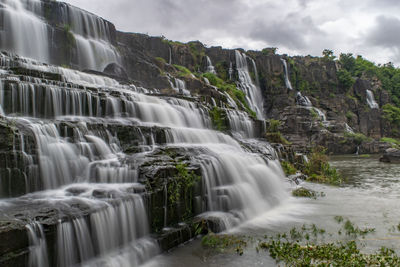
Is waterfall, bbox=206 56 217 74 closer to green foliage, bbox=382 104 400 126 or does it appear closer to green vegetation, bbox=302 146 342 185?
green vegetation, bbox=302 146 342 185

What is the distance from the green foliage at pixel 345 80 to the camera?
5228 centimetres

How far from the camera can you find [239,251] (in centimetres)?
582

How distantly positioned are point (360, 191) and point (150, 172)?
29.8ft

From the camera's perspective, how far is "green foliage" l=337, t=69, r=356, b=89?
52.3 m

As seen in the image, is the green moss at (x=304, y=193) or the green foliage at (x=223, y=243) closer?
the green foliage at (x=223, y=243)

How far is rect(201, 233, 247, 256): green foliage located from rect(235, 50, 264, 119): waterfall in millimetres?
34309

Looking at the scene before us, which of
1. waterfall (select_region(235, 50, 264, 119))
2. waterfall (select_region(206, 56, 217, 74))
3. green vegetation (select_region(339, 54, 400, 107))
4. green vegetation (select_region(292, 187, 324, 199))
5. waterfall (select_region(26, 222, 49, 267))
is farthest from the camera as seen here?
green vegetation (select_region(339, 54, 400, 107))

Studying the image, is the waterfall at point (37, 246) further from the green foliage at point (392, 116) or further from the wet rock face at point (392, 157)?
the green foliage at point (392, 116)

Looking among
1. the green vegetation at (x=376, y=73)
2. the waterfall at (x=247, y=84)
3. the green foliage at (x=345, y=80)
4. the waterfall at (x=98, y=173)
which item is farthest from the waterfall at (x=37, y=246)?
the green vegetation at (x=376, y=73)

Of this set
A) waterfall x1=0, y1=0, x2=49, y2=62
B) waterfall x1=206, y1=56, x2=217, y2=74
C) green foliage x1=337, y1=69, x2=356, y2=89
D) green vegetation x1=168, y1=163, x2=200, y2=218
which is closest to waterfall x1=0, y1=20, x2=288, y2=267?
green vegetation x1=168, y1=163, x2=200, y2=218

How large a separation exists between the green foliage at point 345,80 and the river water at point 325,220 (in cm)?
4460

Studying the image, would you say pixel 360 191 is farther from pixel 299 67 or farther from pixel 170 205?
pixel 299 67

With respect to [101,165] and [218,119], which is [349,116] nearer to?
[218,119]

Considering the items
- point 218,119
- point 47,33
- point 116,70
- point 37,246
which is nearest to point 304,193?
point 218,119
